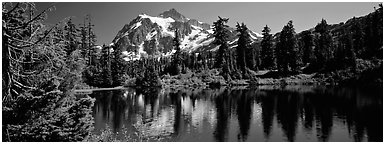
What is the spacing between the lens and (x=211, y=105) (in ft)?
138

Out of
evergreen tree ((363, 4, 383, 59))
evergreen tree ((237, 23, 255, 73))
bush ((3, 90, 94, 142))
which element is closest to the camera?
bush ((3, 90, 94, 142))

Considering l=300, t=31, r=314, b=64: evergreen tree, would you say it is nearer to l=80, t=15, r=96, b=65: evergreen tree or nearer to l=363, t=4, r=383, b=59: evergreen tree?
l=363, t=4, r=383, b=59: evergreen tree

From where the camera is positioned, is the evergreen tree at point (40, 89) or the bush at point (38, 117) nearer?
the evergreen tree at point (40, 89)

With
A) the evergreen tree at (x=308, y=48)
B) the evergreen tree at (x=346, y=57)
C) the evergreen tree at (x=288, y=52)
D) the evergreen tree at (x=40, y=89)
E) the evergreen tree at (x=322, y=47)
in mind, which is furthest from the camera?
the evergreen tree at (x=308, y=48)

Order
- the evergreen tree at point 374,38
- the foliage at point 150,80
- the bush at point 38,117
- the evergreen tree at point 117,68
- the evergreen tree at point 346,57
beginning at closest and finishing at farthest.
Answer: the bush at point 38,117
the evergreen tree at point 346,57
the evergreen tree at point 374,38
the foliage at point 150,80
the evergreen tree at point 117,68

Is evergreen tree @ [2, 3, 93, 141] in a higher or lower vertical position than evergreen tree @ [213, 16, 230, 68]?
lower

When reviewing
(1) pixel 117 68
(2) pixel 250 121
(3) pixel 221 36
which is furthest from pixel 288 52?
(2) pixel 250 121

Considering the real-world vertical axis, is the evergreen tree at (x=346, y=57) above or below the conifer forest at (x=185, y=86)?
above

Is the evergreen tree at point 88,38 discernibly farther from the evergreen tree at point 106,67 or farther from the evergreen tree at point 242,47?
the evergreen tree at point 242,47

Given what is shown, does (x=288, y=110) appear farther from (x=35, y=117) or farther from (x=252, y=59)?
(x=252, y=59)

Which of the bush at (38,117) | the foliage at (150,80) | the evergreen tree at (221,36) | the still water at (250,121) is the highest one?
the evergreen tree at (221,36)

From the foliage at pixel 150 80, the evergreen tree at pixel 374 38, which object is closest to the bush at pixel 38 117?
the foliage at pixel 150 80

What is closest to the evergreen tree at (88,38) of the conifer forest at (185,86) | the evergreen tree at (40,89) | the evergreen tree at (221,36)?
the conifer forest at (185,86)

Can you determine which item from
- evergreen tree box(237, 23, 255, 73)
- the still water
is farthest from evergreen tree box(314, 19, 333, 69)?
the still water
